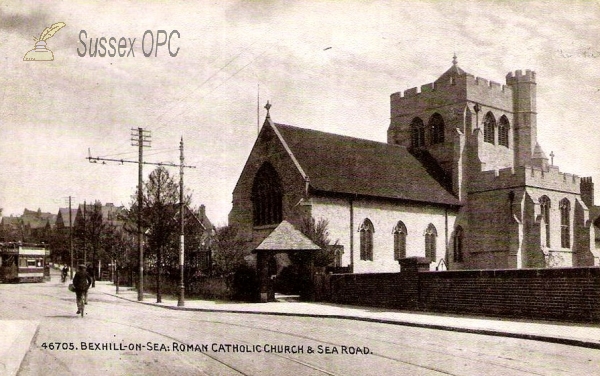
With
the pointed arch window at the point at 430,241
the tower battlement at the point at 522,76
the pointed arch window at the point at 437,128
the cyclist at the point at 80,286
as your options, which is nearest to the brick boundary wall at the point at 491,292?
the cyclist at the point at 80,286

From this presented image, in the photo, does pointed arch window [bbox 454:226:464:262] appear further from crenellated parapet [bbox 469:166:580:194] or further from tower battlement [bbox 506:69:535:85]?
tower battlement [bbox 506:69:535:85]

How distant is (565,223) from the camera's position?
40.8m

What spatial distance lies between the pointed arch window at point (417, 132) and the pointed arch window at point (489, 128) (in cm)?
432

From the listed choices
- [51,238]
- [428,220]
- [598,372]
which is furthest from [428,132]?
[51,238]

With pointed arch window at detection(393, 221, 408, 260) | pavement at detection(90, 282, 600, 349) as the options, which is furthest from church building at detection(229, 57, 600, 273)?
pavement at detection(90, 282, 600, 349)

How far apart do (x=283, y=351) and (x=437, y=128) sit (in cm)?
3562

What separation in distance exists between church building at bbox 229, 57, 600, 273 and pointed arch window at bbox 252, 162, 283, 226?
66 millimetres

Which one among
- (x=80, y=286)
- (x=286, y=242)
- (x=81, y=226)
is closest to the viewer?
(x=80, y=286)

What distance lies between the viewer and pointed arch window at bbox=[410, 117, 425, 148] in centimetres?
4584

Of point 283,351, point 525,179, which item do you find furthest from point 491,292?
point 525,179

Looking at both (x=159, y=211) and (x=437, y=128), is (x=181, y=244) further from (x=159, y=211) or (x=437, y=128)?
(x=437, y=128)

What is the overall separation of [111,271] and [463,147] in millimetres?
36072

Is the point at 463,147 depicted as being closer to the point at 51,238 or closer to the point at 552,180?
the point at 552,180

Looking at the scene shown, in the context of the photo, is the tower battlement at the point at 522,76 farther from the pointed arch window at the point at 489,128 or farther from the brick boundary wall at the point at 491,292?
the brick boundary wall at the point at 491,292
